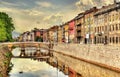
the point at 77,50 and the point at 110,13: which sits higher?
the point at 110,13

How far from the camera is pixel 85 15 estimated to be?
389 ft

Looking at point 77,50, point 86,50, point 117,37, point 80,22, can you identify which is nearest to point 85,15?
point 80,22

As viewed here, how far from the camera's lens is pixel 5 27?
10962cm

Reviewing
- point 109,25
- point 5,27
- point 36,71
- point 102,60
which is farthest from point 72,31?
point 102,60

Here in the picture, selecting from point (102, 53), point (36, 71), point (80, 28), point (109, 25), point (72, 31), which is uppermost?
point (80, 28)

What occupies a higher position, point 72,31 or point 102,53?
point 72,31

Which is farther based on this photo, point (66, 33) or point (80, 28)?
point (66, 33)

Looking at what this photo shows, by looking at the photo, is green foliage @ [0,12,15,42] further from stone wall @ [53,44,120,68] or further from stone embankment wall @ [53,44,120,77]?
stone embankment wall @ [53,44,120,77]

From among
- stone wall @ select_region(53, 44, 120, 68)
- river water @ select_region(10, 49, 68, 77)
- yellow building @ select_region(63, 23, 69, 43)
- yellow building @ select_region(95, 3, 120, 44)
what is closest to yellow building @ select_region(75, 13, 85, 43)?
yellow building @ select_region(95, 3, 120, 44)

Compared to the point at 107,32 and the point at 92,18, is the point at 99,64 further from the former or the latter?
the point at 92,18

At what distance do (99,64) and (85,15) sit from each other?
79032 millimetres

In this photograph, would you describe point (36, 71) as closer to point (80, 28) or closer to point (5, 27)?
point (5, 27)

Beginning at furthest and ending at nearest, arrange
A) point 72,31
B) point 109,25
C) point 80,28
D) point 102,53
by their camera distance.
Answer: point 72,31, point 80,28, point 109,25, point 102,53

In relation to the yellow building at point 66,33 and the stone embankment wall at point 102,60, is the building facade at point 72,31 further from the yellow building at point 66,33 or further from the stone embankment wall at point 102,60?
the stone embankment wall at point 102,60
